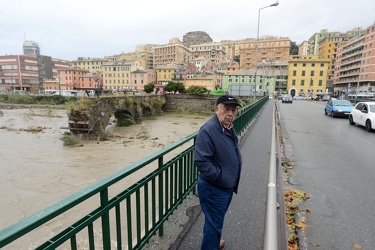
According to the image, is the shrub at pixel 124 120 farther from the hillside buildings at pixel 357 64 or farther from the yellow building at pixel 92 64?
the yellow building at pixel 92 64

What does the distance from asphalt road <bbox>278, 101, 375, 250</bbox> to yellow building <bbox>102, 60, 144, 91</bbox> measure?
86.0 m

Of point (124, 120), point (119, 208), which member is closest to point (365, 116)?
point (119, 208)

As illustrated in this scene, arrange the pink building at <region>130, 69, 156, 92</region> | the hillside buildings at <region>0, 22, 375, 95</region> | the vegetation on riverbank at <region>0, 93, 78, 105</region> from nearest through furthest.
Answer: the vegetation on riverbank at <region>0, 93, 78, 105</region>, the hillside buildings at <region>0, 22, 375, 95</region>, the pink building at <region>130, 69, 156, 92</region>

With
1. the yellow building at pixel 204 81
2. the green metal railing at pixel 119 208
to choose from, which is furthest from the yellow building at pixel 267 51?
the green metal railing at pixel 119 208

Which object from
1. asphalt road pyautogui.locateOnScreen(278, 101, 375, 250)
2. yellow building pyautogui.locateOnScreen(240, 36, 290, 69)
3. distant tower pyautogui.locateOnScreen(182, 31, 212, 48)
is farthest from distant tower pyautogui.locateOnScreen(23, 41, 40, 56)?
asphalt road pyautogui.locateOnScreen(278, 101, 375, 250)

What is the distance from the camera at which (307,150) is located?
9.02 m

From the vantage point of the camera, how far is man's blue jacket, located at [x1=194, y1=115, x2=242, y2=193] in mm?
2377

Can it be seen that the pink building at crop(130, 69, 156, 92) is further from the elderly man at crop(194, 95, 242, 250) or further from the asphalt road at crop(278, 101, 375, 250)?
the elderly man at crop(194, 95, 242, 250)

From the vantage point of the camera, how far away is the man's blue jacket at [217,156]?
2.38m

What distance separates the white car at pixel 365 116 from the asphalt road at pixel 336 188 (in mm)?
2801

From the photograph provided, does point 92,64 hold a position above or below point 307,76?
above

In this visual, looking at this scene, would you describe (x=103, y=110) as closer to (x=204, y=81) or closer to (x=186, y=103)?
(x=186, y=103)

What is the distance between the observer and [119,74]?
91.2 meters

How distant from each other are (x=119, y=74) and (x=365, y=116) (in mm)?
87374
